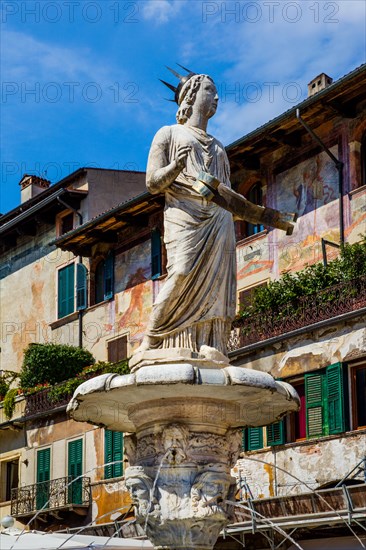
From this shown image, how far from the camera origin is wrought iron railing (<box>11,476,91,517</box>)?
1179 inches

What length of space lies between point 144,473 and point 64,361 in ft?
74.6

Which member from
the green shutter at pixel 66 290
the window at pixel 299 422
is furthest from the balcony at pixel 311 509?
the green shutter at pixel 66 290

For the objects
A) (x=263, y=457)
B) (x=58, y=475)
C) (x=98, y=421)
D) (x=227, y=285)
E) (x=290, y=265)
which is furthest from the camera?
(x=58, y=475)

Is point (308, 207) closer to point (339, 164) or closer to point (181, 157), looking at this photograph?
point (339, 164)

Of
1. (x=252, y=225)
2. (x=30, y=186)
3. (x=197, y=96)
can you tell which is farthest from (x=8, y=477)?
(x=197, y=96)

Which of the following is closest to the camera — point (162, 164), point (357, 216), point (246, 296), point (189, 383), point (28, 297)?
point (189, 383)

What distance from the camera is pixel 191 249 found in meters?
10.3

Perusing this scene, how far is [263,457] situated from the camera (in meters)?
23.8

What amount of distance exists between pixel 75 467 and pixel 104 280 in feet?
18.6

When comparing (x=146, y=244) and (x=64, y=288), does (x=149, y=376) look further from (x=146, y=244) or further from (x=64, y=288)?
(x=64, y=288)

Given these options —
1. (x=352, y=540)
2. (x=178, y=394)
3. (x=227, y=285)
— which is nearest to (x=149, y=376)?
(x=178, y=394)

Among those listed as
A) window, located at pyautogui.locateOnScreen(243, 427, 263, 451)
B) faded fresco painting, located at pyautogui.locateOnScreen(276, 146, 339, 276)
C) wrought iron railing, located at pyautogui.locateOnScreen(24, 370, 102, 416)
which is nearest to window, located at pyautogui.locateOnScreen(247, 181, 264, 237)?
faded fresco painting, located at pyautogui.locateOnScreen(276, 146, 339, 276)

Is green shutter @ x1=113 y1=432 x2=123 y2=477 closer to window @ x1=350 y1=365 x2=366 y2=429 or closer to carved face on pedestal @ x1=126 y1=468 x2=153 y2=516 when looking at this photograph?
window @ x1=350 y1=365 x2=366 y2=429

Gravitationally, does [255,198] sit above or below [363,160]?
above
